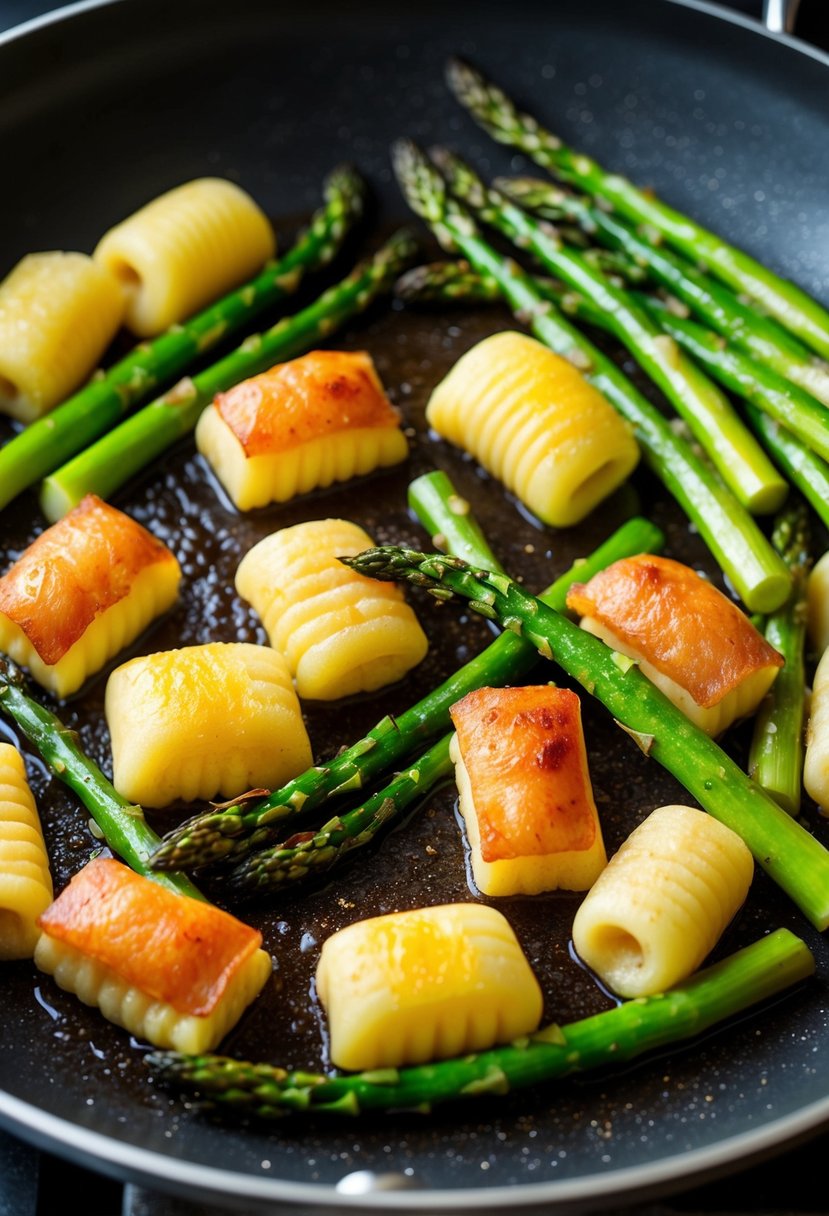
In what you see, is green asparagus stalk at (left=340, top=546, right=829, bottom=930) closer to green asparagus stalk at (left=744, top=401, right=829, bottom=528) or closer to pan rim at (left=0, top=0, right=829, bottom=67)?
green asparagus stalk at (left=744, top=401, right=829, bottom=528)

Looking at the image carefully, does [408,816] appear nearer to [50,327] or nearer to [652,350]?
[652,350]

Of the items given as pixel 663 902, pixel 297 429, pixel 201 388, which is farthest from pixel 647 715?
pixel 201 388

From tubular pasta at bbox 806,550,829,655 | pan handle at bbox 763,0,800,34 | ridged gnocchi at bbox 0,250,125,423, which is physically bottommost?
tubular pasta at bbox 806,550,829,655

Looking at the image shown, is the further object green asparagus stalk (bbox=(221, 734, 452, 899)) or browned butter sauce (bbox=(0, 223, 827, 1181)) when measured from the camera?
green asparagus stalk (bbox=(221, 734, 452, 899))

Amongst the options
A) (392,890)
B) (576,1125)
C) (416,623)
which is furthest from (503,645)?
(576,1125)

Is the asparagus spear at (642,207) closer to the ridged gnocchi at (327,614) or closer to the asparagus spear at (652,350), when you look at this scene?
the asparagus spear at (652,350)

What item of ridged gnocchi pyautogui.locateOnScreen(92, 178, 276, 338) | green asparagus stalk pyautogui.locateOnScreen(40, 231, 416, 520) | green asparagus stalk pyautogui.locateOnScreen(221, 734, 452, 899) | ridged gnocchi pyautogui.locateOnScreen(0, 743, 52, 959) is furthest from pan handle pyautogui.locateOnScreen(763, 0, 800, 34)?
ridged gnocchi pyautogui.locateOnScreen(0, 743, 52, 959)

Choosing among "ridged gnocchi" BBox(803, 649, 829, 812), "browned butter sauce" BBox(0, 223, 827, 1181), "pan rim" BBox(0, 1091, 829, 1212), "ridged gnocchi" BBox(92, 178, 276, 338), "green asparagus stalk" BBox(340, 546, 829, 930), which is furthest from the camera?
"ridged gnocchi" BBox(92, 178, 276, 338)
